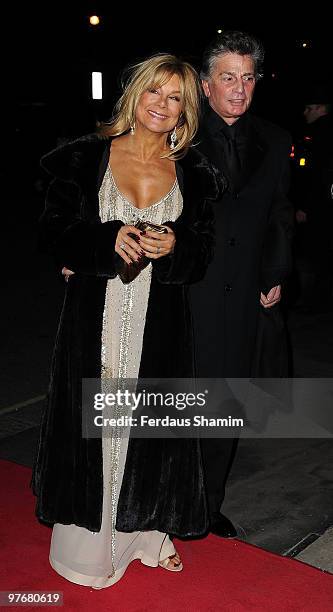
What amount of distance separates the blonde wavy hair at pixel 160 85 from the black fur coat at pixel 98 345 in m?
0.06

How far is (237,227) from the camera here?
334 cm

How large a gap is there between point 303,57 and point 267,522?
2636cm

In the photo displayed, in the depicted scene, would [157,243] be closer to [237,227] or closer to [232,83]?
[237,227]

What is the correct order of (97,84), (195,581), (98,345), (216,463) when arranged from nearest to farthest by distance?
1. (98,345)
2. (195,581)
3. (216,463)
4. (97,84)

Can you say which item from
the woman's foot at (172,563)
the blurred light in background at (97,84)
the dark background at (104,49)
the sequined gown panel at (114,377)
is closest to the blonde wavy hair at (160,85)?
the sequined gown panel at (114,377)

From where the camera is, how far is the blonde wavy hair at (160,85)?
269 centimetres

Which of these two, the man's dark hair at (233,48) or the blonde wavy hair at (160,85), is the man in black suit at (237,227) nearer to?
the man's dark hair at (233,48)

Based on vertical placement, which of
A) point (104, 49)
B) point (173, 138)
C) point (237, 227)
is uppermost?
point (104, 49)

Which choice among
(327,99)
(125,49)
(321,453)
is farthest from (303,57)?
(321,453)

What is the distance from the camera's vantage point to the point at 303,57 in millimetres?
27828

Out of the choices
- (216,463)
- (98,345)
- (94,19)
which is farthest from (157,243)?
(94,19)

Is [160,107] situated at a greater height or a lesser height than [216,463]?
greater

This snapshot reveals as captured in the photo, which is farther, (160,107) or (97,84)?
(97,84)

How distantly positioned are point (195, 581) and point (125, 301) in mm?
1194
